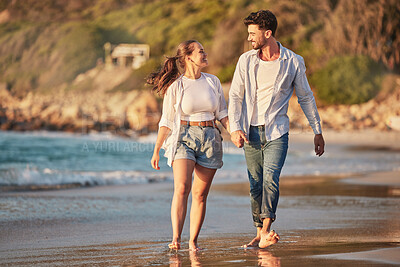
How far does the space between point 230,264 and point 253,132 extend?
1.14 metres

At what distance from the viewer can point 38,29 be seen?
99.1 m

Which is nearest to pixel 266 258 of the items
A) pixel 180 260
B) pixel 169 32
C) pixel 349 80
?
pixel 180 260

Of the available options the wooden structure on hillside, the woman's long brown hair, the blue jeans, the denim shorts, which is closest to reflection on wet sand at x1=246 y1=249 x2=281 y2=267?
the blue jeans

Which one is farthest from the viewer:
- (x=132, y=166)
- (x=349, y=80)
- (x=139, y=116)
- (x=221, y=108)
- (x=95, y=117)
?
(x=95, y=117)

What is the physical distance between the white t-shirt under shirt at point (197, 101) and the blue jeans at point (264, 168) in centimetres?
34

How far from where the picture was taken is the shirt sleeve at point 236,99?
4641mm

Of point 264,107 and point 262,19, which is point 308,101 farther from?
point 262,19

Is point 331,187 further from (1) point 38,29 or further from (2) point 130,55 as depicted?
(1) point 38,29

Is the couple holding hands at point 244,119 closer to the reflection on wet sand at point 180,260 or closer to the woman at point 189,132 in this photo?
the woman at point 189,132

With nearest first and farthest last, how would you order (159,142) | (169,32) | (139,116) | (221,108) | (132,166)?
(159,142) < (221,108) < (132,166) < (139,116) < (169,32)

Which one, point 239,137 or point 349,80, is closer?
point 239,137

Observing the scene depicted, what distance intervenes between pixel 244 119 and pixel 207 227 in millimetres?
1438

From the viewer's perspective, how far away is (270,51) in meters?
4.69

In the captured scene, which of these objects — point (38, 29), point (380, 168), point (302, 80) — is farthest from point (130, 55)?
point (302, 80)
